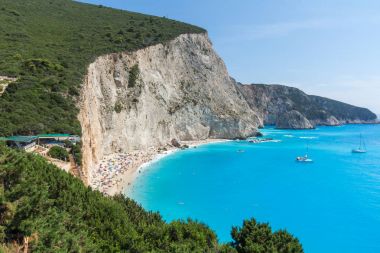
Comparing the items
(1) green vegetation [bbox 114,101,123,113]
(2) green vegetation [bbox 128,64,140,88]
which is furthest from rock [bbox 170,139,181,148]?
(1) green vegetation [bbox 114,101,123,113]

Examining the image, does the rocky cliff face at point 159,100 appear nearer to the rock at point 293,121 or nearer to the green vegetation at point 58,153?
the green vegetation at point 58,153

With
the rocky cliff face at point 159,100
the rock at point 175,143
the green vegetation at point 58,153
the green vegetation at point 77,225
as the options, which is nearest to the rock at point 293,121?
the rocky cliff face at point 159,100

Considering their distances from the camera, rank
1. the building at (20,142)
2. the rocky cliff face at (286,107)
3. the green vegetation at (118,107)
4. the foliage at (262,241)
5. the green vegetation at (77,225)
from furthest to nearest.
Answer: the rocky cliff face at (286,107)
the green vegetation at (118,107)
the building at (20,142)
the foliage at (262,241)
the green vegetation at (77,225)

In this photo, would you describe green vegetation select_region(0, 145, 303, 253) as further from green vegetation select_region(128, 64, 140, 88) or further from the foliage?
green vegetation select_region(128, 64, 140, 88)

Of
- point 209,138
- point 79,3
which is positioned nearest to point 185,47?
point 209,138

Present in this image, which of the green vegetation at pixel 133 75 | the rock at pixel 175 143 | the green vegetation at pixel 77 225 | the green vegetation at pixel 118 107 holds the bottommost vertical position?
the rock at pixel 175 143

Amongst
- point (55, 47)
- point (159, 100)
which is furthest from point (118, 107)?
point (159, 100)

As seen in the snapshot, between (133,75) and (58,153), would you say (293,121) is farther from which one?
(58,153)
